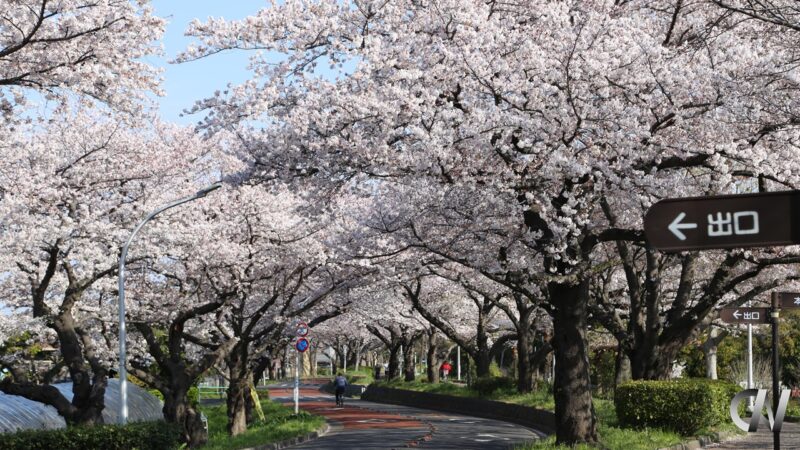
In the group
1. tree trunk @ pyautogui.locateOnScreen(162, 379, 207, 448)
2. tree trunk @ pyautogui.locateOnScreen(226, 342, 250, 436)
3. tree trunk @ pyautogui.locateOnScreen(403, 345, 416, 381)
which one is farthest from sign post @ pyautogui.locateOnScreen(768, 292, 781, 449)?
tree trunk @ pyautogui.locateOnScreen(403, 345, 416, 381)

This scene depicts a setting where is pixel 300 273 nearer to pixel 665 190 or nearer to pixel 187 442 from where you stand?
pixel 187 442

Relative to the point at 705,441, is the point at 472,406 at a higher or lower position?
lower

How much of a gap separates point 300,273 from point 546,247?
530 inches

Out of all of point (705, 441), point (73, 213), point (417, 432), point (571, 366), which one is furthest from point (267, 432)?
point (571, 366)

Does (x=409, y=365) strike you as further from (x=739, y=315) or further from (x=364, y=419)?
(x=739, y=315)

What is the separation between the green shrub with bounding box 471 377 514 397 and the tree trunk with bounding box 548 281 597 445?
72.3 ft

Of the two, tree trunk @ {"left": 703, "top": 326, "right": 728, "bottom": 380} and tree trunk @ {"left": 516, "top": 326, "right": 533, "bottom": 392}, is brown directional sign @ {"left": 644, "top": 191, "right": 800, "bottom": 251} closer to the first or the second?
tree trunk @ {"left": 516, "top": 326, "right": 533, "bottom": 392}

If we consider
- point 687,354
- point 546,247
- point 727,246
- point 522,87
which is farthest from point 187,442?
point 687,354

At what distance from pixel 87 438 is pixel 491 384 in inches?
992

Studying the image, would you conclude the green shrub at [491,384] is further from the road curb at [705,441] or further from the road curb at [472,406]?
the road curb at [705,441]

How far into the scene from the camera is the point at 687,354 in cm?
4597

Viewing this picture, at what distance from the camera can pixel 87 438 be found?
53.2ft

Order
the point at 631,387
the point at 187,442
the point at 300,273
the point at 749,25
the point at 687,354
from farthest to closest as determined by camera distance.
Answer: the point at 687,354
the point at 300,273
the point at 187,442
the point at 631,387
the point at 749,25

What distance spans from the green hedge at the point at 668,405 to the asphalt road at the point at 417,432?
2.70m
